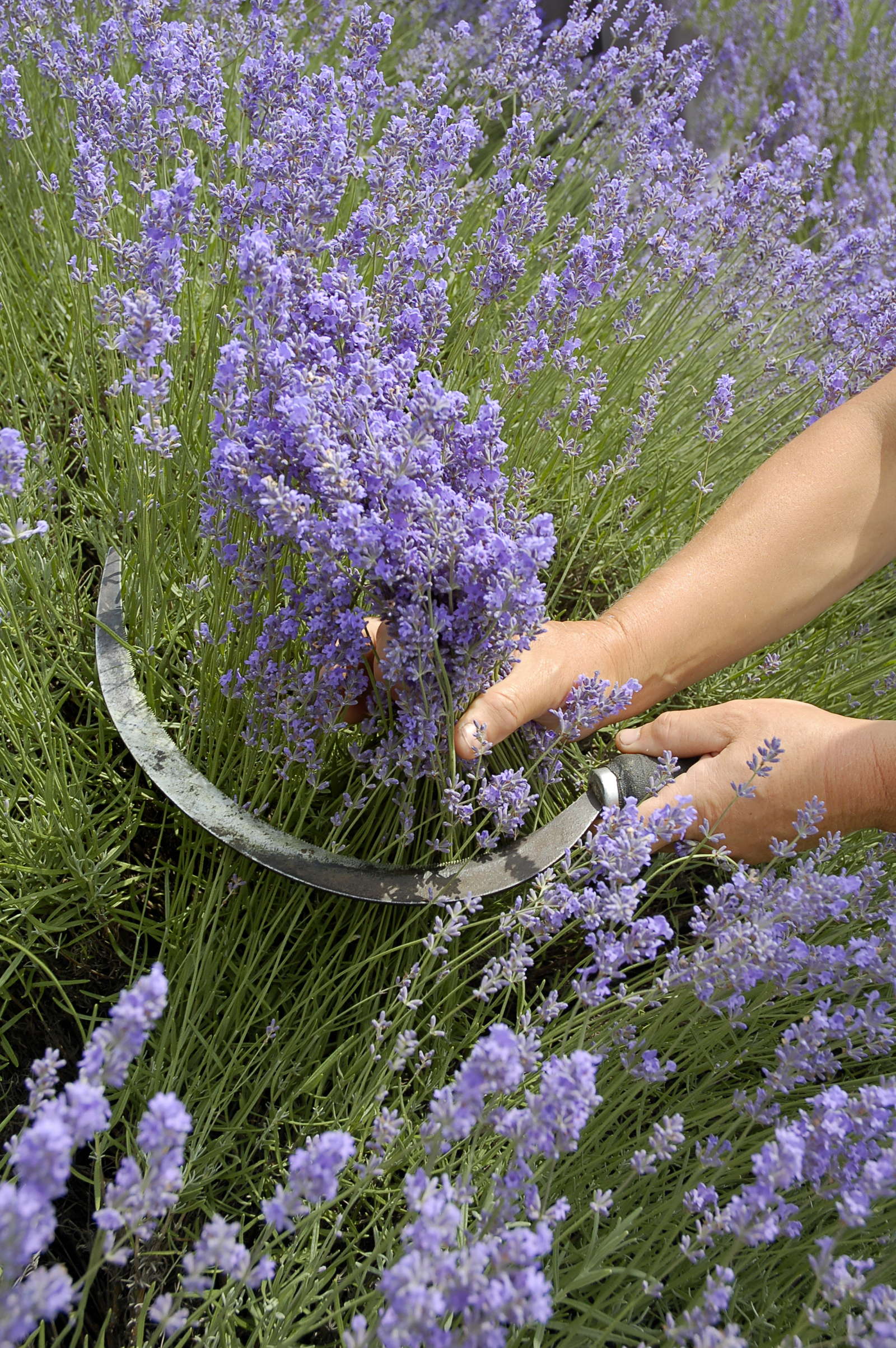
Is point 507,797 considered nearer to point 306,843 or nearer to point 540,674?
point 540,674

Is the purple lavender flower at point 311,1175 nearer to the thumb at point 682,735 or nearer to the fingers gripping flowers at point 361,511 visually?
the fingers gripping flowers at point 361,511

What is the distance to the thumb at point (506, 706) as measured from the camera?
131cm

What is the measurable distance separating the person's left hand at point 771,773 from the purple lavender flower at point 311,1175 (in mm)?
823

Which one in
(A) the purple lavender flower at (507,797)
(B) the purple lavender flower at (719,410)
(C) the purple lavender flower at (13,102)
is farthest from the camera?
(B) the purple lavender flower at (719,410)

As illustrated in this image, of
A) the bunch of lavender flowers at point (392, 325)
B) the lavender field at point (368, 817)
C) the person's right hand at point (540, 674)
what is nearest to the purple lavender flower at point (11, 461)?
the lavender field at point (368, 817)

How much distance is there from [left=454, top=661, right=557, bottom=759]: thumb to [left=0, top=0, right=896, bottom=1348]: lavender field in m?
0.03

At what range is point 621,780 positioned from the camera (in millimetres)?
1511

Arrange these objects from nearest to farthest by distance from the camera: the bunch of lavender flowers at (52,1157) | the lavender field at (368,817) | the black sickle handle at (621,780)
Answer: the bunch of lavender flowers at (52,1157) → the lavender field at (368,817) → the black sickle handle at (621,780)

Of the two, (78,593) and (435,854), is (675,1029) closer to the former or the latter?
(435,854)

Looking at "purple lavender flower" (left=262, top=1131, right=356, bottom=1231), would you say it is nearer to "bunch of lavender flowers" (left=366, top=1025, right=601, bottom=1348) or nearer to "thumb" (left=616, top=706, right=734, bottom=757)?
"bunch of lavender flowers" (left=366, top=1025, right=601, bottom=1348)

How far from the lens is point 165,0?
2.09 metres

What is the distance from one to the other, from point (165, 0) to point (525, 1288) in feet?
8.18

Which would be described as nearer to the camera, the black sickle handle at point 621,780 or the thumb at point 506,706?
the thumb at point 506,706

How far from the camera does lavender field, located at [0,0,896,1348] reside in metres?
0.93
